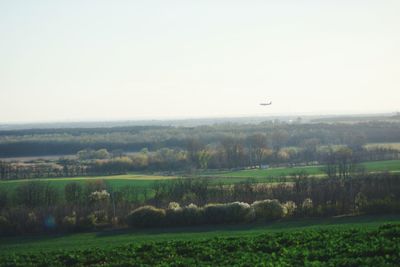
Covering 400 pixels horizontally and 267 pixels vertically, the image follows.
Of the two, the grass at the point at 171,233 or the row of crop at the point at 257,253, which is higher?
the row of crop at the point at 257,253

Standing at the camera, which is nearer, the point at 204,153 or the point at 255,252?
the point at 255,252

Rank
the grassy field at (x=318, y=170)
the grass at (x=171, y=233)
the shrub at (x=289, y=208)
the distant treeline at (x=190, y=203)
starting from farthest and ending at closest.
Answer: the grassy field at (x=318, y=170), the shrub at (x=289, y=208), the distant treeline at (x=190, y=203), the grass at (x=171, y=233)

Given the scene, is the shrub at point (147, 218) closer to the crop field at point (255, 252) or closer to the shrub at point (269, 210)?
the shrub at point (269, 210)

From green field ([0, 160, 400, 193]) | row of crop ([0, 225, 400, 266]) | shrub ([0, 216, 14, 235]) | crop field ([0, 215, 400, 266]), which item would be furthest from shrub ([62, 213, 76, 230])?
green field ([0, 160, 400, 193])

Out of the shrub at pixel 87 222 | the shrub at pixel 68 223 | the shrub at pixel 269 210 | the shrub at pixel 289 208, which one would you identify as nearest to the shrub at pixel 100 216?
the shrub at pixel 87 222

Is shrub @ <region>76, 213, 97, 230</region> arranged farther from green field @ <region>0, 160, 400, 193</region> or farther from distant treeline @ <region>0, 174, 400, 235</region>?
green field @ <region>0, 160, 400, 193</region>

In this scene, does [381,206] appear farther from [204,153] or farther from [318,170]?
[204,153]

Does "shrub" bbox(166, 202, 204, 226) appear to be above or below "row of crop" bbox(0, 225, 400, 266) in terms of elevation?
below

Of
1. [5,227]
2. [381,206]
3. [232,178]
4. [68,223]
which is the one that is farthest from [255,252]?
[232,178]
